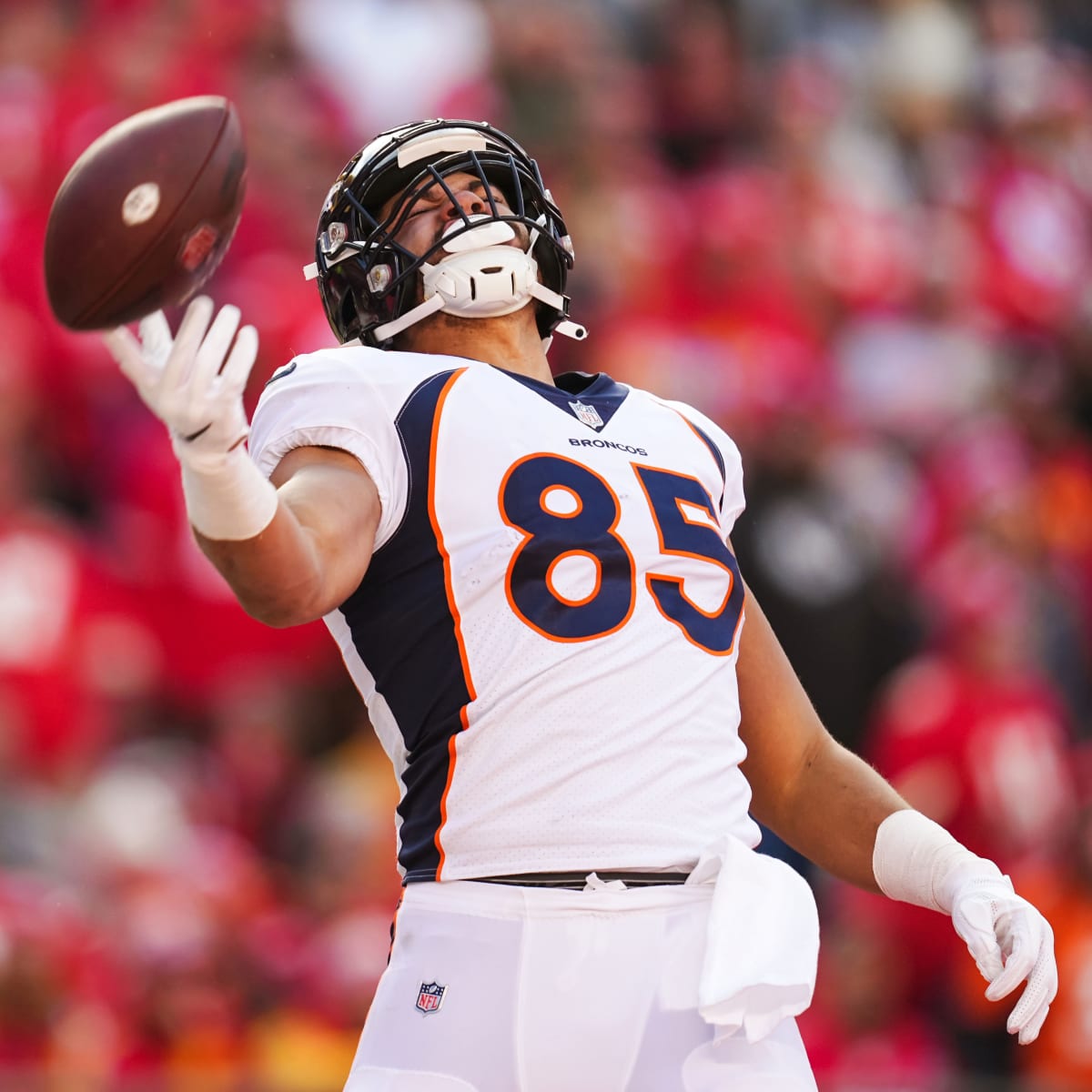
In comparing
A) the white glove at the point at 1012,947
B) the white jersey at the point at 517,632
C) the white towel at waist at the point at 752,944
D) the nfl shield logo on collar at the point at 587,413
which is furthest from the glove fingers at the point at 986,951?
the nfl shield logo on collar at the point at 587,413

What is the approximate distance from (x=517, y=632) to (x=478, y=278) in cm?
60

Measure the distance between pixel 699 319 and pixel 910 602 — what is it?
1.43 metres

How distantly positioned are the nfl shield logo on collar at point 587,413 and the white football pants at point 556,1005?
0.69 metres

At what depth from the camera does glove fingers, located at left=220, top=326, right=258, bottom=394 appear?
2.21m

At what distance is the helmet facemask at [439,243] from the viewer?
293cm

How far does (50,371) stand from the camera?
258 inches

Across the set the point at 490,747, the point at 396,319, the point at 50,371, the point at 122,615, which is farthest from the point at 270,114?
the point at 490,747

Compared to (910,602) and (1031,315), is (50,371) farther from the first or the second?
(1031,315)

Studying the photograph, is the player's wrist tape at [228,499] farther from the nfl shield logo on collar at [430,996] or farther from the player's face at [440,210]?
the player's face at [440,210]

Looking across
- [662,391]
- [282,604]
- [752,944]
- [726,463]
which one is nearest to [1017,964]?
[752,944]

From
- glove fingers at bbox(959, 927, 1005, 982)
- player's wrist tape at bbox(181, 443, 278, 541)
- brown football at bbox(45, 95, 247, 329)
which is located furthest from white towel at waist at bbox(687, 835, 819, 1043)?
brown football at bbox(45, 95, 247, 329)

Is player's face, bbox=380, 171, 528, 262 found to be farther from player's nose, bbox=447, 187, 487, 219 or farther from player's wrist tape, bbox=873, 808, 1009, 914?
player's wrist tape, bbox=873, 808, 1009, 914

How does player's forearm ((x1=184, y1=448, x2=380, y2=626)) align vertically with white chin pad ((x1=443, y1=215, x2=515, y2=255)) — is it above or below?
below

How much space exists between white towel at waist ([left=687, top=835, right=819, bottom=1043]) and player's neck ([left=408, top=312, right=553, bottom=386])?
0.82 meters
